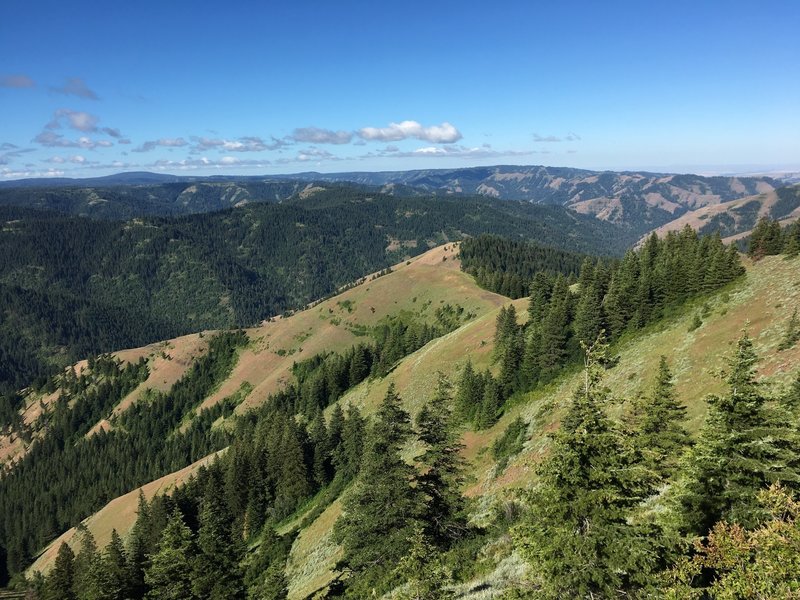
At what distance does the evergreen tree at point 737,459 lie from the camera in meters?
16.3

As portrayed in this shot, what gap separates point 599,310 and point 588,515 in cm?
6070

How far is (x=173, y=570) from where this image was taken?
2897 cm

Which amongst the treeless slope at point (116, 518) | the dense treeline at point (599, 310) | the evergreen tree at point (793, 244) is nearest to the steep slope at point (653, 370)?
the evergreen tree at point (793, 244)

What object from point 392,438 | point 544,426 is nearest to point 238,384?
point 544,426

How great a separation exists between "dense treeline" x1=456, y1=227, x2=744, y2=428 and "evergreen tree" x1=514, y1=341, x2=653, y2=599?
179 ft

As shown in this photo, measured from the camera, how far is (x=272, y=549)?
63.4 m

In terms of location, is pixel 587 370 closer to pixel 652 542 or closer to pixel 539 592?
pixel 652 542

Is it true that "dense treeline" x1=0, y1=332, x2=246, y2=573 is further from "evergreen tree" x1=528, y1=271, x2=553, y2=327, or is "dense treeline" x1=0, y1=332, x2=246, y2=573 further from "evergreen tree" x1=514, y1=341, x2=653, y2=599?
"evergreen tree" x1=514, y1=341, x2=653, y2=599

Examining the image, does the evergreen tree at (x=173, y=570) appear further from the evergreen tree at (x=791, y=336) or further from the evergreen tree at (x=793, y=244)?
the evergreen tree at (x=793, y=244)

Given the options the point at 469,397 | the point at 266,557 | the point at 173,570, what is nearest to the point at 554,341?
the point at 469,397

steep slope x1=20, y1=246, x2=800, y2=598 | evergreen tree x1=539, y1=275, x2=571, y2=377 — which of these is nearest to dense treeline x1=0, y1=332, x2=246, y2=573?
steep slope x1=20, y1=246, x2=800, y2=598

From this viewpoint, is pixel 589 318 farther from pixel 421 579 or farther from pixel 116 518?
pixel 116 518

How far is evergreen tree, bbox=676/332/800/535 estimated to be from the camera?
53.4 feet

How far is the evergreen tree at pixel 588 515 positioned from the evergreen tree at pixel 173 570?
24.0 meters
